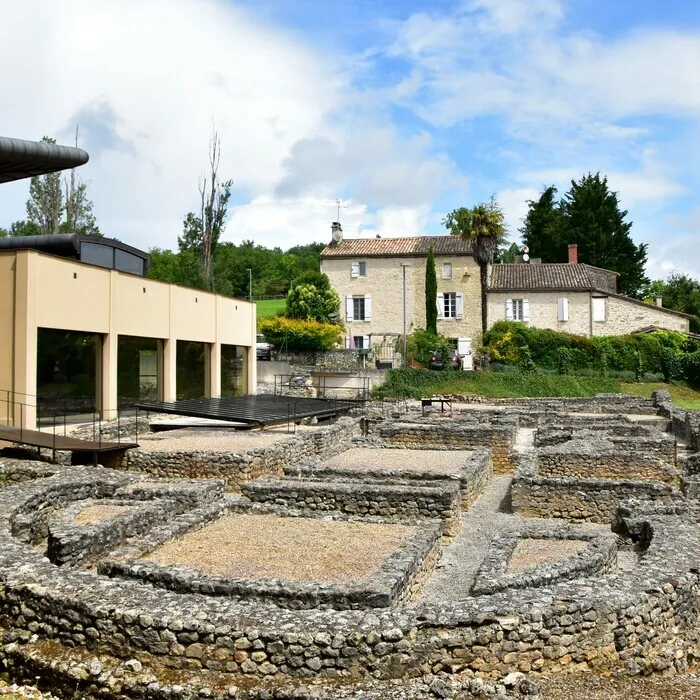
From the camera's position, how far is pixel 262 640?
6.50 m

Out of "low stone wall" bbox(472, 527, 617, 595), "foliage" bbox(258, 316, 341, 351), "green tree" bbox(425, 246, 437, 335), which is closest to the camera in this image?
"low stone wall" bbox(472, 527, 617, 595)

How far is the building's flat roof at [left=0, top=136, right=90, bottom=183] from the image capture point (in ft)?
67.5

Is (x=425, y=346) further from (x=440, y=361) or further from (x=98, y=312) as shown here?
(x=98, y=312)

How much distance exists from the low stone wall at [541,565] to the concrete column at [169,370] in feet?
62.2

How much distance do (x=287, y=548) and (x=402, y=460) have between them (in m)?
7.89

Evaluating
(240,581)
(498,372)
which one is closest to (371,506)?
(240,581)

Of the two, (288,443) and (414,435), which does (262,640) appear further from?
(414,435)

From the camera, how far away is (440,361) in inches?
1774

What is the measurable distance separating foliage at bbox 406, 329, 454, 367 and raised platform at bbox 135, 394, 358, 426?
657 inches

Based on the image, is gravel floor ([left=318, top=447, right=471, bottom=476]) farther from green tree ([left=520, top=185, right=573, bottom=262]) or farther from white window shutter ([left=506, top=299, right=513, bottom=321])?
green tree ([left=520, top=185, right=573, bottom=262])

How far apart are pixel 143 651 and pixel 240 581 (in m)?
1.62

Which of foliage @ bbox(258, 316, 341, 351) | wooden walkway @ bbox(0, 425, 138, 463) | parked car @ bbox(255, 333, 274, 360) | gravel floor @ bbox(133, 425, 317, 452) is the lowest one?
gravel floor @ bbox(133, 425, 317, 452)

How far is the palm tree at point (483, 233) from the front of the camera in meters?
49.2

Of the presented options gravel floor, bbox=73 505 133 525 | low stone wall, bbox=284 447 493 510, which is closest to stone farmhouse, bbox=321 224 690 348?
low stone wall, bbox=284 447 493 510
